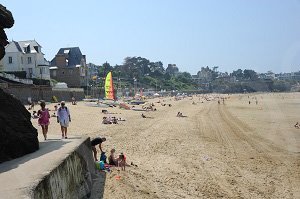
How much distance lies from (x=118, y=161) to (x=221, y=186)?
11.5 ft

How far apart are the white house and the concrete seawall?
53454 millimetres

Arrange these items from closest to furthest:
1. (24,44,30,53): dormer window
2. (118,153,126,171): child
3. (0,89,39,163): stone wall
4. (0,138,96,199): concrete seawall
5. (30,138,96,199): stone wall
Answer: (0,138,96,199): concrete seawall, (30,138,96,199): stone wall, (0,89,39,163): stone wall, (118,153,126,171): child, (24,44,30,53): dormer window

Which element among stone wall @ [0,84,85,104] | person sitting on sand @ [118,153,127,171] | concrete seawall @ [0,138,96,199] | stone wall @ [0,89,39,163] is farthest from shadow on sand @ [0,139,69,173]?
stone wall @ [0,84,85,104]

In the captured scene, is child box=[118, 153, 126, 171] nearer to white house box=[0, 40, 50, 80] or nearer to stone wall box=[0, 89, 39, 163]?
stone wall box=[0, 89, 39, 163]

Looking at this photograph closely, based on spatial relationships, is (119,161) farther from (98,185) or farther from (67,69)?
(67,69)

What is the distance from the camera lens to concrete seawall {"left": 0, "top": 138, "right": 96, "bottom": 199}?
6293 mm

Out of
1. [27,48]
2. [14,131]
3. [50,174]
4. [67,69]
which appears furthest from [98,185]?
[67,69]

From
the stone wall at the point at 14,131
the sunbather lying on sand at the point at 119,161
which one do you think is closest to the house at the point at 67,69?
the sunbather lying on sand at the point at 119,161

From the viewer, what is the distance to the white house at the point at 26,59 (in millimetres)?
61375

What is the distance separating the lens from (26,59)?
207 feet

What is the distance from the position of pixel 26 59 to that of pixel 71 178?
5792cm

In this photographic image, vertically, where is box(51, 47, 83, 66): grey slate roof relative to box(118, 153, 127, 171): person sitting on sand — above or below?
above

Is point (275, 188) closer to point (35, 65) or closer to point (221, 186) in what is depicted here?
point (221, 186)

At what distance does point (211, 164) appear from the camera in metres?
14.8
